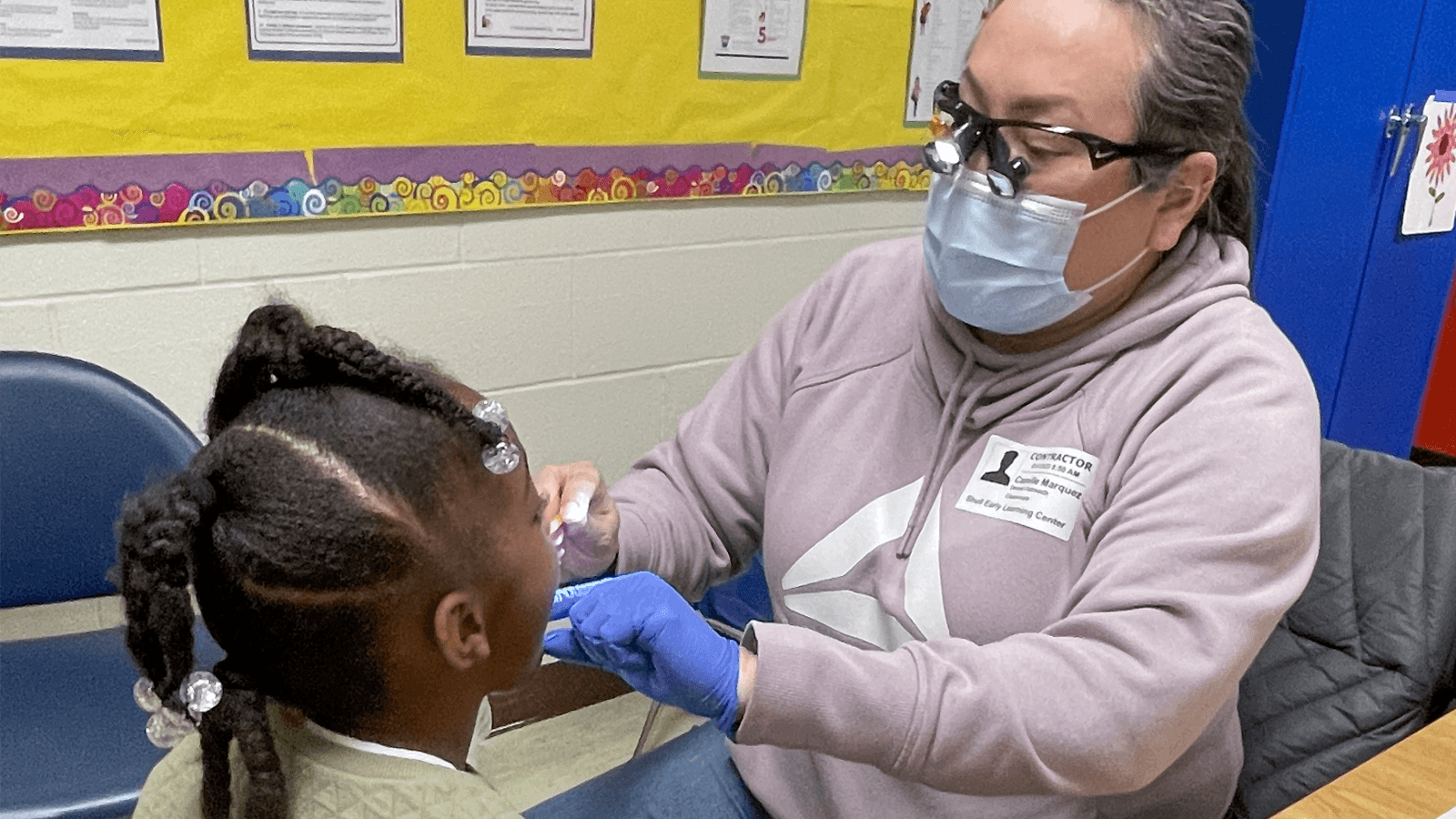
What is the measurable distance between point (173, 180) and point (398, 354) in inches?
45.6

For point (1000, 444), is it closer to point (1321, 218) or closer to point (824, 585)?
point (824, 585)

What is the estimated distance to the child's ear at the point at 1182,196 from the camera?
1090mm

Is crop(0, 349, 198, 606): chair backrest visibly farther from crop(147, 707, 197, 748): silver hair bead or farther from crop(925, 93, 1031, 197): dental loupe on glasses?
crop(925, 93, 1031, 197): dental loupe on glasses

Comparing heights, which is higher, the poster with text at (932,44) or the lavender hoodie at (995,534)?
the poster with text at (932,44)

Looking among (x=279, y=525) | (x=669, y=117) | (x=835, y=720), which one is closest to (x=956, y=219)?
(x=835, y=720)

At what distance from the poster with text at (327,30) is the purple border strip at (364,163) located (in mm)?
152

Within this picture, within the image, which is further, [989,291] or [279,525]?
[989,291]

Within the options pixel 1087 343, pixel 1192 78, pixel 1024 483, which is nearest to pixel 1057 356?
pixel 1087 343

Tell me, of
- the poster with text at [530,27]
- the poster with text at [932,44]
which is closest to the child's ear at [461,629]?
the poster with text at [530,27]

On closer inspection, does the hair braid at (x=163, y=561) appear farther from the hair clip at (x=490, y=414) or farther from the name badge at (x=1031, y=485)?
the name badge at (x=1031, y=485)

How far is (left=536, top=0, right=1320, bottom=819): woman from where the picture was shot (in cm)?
92

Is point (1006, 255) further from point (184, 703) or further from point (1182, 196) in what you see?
point (184, 703)

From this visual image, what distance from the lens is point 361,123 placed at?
184 centimetres

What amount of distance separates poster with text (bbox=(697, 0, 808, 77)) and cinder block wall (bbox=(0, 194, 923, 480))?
27 cm
